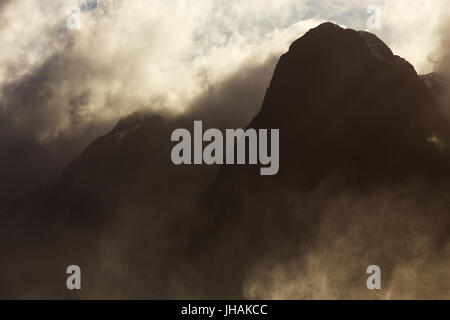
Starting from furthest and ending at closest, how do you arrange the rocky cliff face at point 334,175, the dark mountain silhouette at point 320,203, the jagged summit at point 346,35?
1. the jagged summit at point 346,35
2. the rocky cliff face at point 334,175
3. the dark mountain silhouette at point 320,203

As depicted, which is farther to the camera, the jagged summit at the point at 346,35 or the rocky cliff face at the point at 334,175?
the jagged summit at the point at 346,35

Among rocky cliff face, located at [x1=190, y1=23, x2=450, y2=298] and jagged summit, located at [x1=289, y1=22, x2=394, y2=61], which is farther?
jagged summit, located at [x1=289, y1=22, x2=394, y2=61]

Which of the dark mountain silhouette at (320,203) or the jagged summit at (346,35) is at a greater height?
the jagged summit at (346,35)

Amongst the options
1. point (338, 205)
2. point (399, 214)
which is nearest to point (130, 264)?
point (338, 205)

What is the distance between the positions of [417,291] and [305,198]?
1208 inches

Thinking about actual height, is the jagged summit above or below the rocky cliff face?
above

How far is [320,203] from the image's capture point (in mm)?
96875

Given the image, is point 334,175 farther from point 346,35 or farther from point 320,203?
point 346,35

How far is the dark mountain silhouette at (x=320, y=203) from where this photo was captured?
8744 centimetres

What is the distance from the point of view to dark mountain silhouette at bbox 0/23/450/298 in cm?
8744

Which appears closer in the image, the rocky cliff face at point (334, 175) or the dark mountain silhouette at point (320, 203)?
the dark mountain silhouette at point (320, 203)

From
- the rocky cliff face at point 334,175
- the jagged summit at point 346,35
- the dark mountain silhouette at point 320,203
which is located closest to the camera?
the dark mountain silhouette at point 320,203

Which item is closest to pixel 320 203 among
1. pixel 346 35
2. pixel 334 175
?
pixel 334 175
